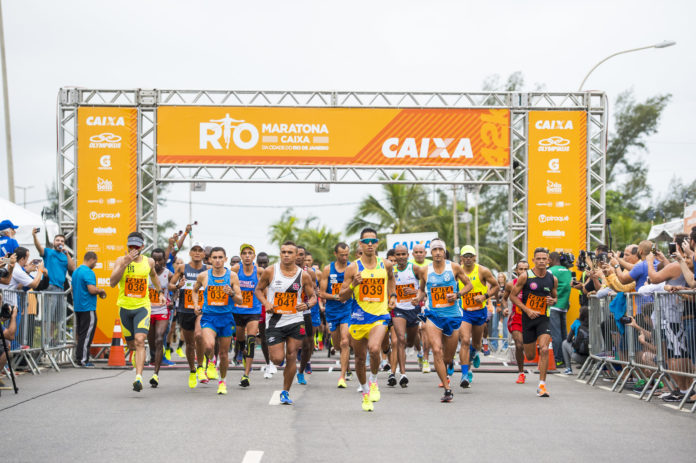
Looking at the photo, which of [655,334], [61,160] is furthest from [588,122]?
[61,160]

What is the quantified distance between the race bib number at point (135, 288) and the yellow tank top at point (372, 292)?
3.31m

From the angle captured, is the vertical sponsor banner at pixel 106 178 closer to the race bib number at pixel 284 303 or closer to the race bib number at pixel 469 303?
the race bib number at pixel 469 303

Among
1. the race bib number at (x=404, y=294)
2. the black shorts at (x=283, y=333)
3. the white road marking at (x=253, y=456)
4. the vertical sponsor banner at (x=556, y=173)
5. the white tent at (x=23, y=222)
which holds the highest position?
the vertical sponsor banner at (x=556, y=173)

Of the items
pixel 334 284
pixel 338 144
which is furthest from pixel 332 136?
pixel 334 284

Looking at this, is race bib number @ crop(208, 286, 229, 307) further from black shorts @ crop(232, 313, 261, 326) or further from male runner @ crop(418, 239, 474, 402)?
male runner @ crop(418, 239, 474, 402)

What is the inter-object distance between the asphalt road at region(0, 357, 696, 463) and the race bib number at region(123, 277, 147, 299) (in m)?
1.36

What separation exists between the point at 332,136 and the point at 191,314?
29.9 ft

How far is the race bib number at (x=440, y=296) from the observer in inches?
508

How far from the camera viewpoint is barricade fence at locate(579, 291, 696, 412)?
37.9ft

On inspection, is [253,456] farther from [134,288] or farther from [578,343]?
[578,343]

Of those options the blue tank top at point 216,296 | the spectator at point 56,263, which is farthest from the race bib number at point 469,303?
the spectator at point 56,263

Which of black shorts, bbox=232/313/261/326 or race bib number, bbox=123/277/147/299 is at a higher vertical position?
race bib number, bbox=123/277/147/299

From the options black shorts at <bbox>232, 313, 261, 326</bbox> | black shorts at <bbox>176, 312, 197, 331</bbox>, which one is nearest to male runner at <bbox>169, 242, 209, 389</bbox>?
black shorts at <bbox>176, 312, 197, 331</bbox>

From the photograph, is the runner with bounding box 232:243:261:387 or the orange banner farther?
the orange banner
